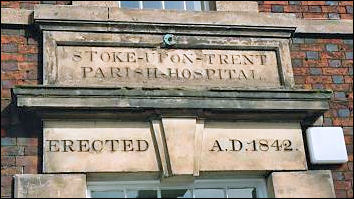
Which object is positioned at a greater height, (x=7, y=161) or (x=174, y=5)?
(x=174, y=5)

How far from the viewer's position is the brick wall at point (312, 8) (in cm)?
712

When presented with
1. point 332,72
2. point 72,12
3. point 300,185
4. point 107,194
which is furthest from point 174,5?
point 300,185

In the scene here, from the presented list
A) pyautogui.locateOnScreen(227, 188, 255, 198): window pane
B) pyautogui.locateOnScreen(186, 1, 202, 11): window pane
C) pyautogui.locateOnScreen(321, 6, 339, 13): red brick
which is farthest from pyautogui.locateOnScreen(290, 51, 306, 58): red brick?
pyautogui.locateOnScreen(227, 188, 255, 198): window pane

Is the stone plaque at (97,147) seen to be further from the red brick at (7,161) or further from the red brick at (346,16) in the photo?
the red brick at (346,16)

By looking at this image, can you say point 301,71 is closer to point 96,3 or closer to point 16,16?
point 96,3

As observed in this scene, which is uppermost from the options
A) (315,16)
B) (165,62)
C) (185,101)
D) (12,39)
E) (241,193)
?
(315,16)

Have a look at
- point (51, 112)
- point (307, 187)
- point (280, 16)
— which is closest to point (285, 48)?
point (280, 16)

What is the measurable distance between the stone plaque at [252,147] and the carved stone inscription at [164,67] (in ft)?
1.48

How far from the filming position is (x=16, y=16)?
6445mm

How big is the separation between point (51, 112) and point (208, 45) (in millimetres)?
1697

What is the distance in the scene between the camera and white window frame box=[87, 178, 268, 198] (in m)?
6.02

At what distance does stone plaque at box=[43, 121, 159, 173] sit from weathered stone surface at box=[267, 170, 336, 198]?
3.54 feet

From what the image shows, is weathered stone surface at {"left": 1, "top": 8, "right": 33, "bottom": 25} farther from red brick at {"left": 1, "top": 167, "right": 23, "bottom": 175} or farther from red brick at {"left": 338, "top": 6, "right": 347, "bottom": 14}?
red brick at {"left": 338, "top": 6, "right": 347, "bottom": 14}

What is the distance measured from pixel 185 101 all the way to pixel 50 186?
141 centimetres
